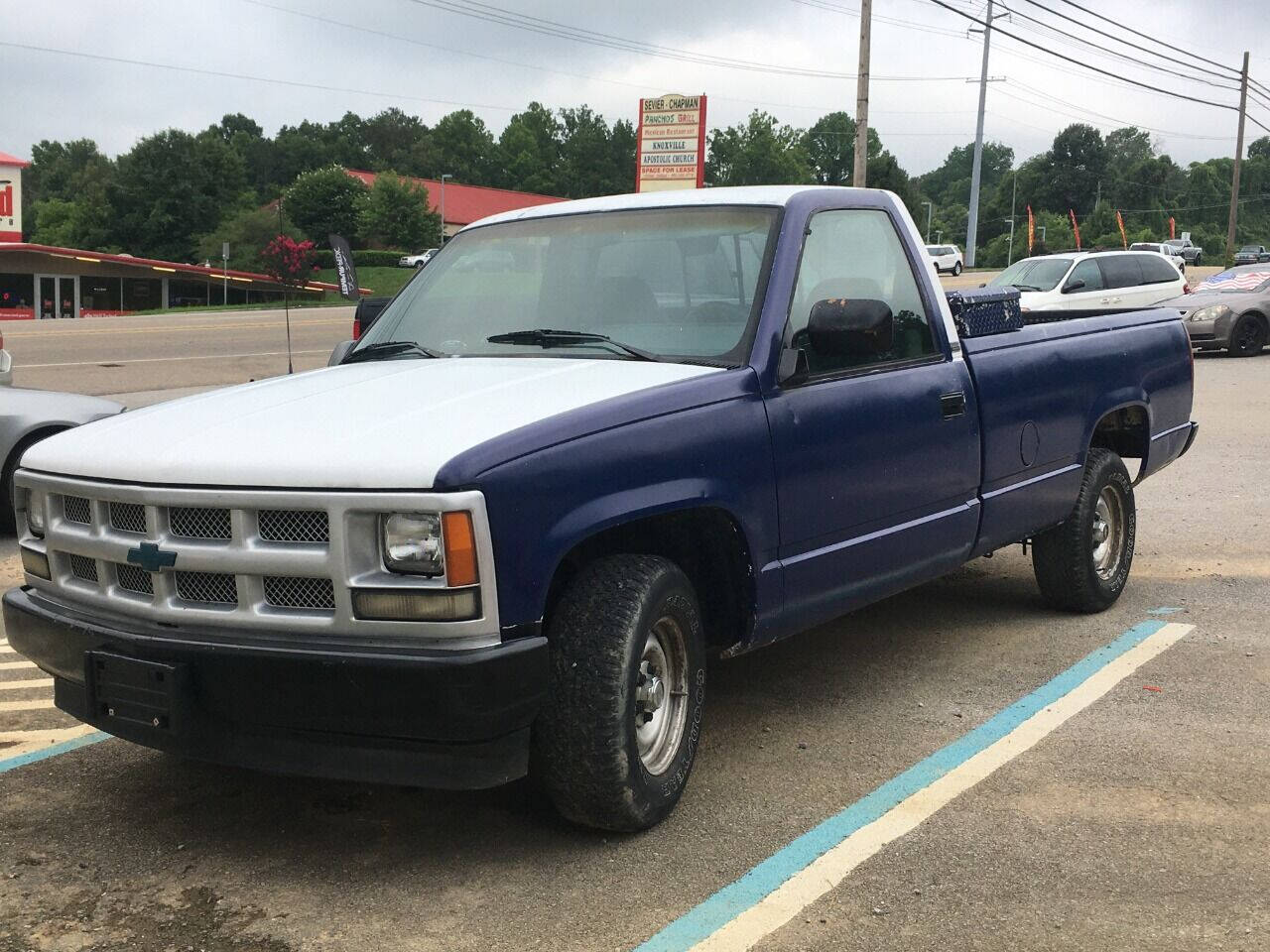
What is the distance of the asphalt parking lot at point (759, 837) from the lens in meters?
3.35

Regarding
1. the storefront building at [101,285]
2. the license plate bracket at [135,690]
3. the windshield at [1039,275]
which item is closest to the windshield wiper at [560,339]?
the license plate bracket at [135,690]

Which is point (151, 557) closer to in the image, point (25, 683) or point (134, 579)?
point (134, 579)

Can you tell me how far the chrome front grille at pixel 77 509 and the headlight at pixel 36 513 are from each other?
0.12 metres

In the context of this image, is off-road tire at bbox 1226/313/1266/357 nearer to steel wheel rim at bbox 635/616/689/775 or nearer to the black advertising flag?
the black advertising flag

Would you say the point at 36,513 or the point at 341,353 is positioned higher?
the point at 341,353

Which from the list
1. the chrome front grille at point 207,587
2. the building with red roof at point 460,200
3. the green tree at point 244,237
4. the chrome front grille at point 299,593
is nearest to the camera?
the chrome front grille at point 299,593

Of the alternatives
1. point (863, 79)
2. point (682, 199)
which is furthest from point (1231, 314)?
point (682, 199)

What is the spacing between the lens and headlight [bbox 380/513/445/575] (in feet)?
10.9

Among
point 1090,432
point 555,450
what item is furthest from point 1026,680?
point 555,450

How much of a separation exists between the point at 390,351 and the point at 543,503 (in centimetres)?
167

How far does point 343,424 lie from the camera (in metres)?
3.67

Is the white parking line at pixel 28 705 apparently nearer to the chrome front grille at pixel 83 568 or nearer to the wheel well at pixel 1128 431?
the chrome front grille at pixel 83 568

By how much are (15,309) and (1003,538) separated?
62439mm

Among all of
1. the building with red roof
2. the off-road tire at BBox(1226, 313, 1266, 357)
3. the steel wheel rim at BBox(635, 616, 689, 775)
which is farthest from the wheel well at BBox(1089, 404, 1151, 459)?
the building with red roof
